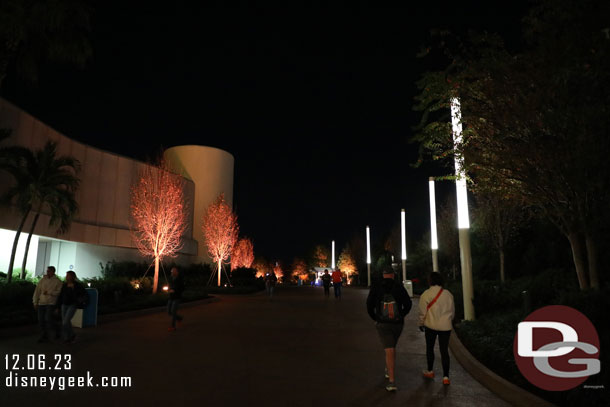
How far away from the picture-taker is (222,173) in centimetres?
5181

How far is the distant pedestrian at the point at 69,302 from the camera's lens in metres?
10.2

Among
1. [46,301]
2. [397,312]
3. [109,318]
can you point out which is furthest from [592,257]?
[109,318]

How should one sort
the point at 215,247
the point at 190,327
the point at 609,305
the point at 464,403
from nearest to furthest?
the point at 464,403 → the point at 609,305 → the point at 190,327 → the point at 215,247

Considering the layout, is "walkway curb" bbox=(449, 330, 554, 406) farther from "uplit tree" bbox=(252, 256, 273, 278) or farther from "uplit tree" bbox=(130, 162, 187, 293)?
"uplit tree" bbox=(252, 256, 273, 278)

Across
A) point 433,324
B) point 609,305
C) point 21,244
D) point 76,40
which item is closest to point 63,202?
point 21,244

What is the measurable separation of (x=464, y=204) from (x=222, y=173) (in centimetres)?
4166

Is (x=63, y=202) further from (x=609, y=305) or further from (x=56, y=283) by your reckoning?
(x=609, y=305)

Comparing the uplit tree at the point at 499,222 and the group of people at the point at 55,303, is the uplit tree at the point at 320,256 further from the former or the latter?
the group of people at the point at 55,303

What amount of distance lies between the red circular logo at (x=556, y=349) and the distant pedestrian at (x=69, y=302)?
912 cm

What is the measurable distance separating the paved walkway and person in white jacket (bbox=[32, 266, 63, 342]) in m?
0.45

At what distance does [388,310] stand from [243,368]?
9.40 feet

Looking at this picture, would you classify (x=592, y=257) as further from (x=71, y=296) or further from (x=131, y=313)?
(x=131, y=313)

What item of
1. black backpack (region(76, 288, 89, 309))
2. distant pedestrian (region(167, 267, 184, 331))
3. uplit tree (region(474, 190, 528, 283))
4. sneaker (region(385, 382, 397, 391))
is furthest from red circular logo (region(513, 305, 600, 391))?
uplit tree (region(474, 190, 528, 283))

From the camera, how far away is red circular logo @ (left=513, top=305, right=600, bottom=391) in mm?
6043
